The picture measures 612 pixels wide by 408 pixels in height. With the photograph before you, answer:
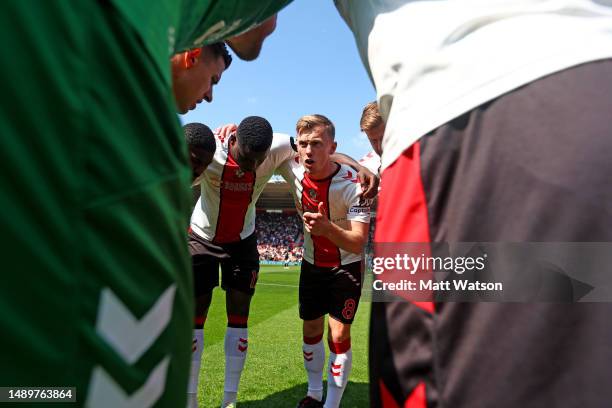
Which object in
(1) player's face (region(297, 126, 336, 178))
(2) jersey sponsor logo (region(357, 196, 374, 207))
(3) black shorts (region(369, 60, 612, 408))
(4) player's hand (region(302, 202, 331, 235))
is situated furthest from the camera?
(1) player's face (region(297, 126, 336, 178))

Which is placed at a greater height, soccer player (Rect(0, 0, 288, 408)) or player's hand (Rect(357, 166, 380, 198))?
player's hand (Rect(357, 166, 380, 198))

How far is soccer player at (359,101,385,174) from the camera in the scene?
424 cm

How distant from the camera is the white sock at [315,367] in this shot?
3.92 meters

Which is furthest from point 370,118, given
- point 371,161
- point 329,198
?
point 329,198

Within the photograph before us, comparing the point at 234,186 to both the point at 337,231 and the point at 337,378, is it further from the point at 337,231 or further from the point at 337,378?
the point at 337,378

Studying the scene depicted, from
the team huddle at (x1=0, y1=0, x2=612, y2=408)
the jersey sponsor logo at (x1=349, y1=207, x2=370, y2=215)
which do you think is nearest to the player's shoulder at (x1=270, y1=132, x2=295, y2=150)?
the jersey sponsor logo at (x1=349, y1=207, x2=370, y2=215)

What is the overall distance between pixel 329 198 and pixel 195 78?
3268mm

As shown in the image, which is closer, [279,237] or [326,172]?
[326,172]

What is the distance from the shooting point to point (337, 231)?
365cm

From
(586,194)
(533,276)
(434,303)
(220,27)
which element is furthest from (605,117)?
(220,27)

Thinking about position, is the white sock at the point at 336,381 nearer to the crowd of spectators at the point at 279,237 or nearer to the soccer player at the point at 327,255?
the soccer player at the point at 327,255

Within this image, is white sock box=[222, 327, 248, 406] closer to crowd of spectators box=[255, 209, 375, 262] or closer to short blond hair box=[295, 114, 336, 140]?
short blond hair box=[295, 114, 336, 140]

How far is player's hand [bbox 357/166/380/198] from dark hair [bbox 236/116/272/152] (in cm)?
86

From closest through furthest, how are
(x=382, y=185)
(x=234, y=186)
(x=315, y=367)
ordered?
(x=382, y=185), (x=315, y=367), (x=234, y=186)
